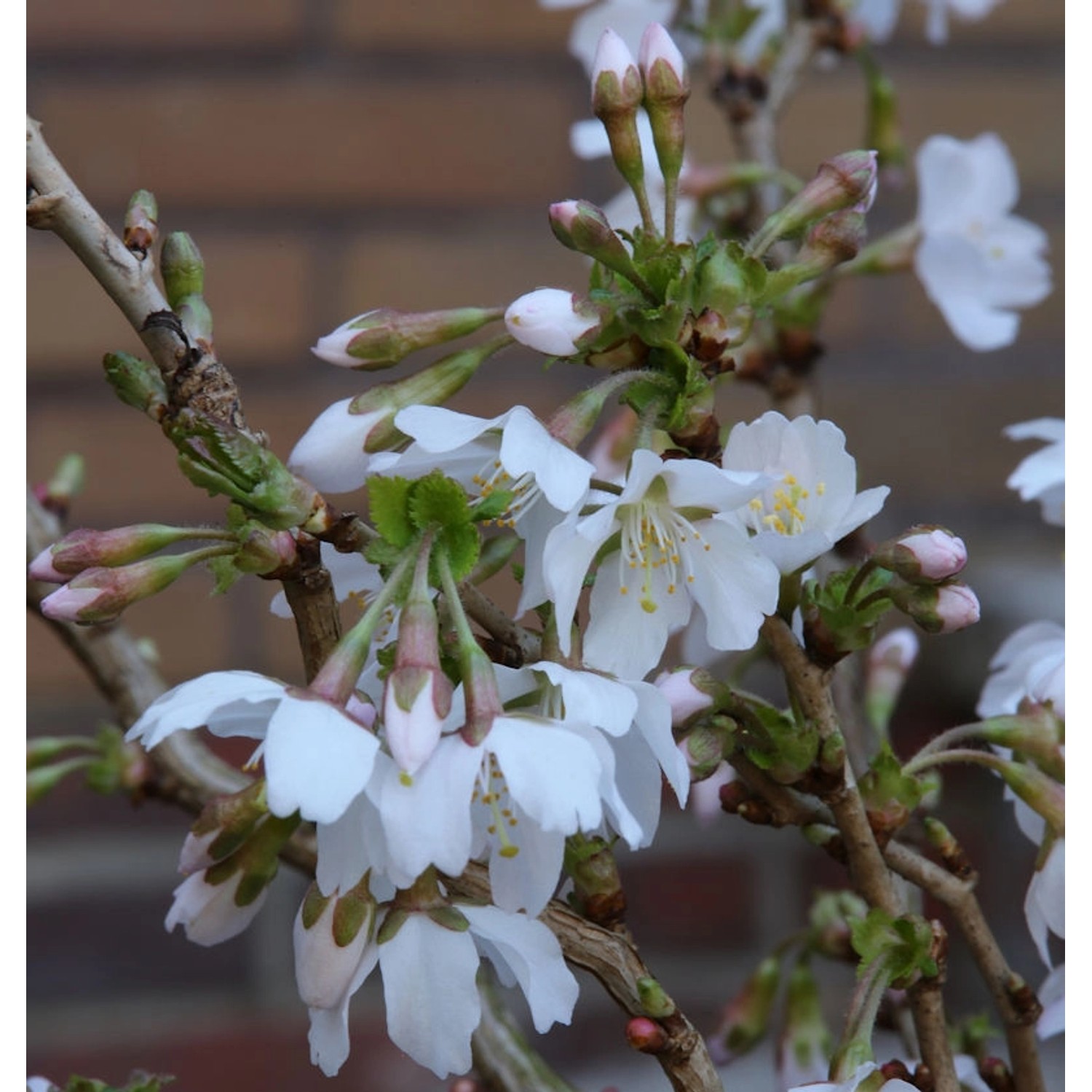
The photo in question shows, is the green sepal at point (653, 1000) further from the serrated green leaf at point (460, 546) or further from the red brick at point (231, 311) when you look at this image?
the red brick at point (231, 311)

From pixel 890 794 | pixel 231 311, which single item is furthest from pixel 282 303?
pixel 890 794

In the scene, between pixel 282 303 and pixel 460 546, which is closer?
pixel 460 546

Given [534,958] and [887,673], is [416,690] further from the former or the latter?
[887,673]

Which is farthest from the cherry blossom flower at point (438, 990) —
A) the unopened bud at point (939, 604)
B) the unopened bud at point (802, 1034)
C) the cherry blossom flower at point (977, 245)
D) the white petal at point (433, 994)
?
the cherry blossom flower at point (977, 245)

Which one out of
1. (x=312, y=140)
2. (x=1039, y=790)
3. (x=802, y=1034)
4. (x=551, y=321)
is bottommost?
(x=802, y=1034)

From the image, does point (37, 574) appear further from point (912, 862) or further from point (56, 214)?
point (912, 862)
